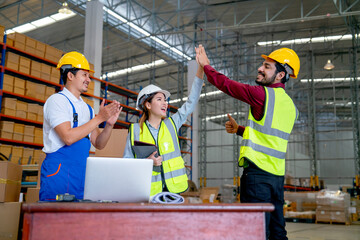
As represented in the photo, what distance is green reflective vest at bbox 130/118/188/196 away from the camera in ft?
9.93

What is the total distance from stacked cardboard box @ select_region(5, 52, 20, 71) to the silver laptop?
27.1 ft

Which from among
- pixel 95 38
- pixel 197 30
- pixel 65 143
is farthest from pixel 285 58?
pixel 197 30

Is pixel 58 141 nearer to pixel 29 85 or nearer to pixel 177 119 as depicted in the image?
pixel 177 119

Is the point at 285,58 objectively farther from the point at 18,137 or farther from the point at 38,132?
the point at 38,132

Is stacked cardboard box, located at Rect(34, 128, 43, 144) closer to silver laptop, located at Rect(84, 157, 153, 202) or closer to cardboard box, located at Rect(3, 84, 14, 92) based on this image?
cardboard box, located at Rect(3, 84, 14, 92)

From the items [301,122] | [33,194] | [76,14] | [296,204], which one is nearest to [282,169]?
A: [33,194]

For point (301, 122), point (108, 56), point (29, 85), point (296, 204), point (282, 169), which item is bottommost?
point (296, 204)

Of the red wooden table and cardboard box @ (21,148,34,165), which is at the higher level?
cardboard box @ (21,148,34,165)

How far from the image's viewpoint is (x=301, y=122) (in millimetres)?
31359

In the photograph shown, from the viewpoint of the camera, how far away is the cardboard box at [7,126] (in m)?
8.84

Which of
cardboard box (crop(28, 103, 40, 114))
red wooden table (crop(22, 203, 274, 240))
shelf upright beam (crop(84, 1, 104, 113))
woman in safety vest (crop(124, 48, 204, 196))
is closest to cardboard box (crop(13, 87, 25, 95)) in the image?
cardboard box (crop(28, 103, 40, 114))

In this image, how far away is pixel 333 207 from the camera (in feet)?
39.2

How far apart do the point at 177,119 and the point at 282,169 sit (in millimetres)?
1011

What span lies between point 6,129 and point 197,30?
8746mm
